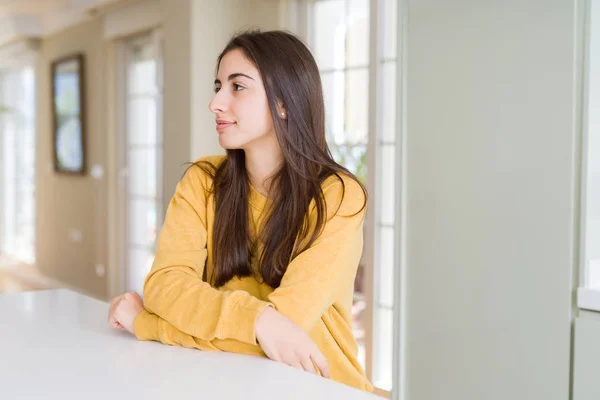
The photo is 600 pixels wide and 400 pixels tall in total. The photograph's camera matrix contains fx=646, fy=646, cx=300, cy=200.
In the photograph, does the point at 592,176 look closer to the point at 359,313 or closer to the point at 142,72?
the point at 359,313

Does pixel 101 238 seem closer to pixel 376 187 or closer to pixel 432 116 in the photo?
pixel 376 187

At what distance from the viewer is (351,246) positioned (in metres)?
1.33

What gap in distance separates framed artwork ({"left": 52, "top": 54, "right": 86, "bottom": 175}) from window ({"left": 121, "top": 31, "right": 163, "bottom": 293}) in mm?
661

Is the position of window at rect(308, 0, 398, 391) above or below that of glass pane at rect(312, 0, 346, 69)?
below

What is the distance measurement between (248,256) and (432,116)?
104 centimetres

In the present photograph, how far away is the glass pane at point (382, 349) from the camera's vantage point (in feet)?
9.95

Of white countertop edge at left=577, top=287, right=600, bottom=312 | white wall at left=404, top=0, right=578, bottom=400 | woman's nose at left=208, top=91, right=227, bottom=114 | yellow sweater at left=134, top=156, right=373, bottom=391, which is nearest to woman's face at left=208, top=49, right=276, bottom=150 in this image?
woman's nose at left=208, top=91, right=227, bottom=114

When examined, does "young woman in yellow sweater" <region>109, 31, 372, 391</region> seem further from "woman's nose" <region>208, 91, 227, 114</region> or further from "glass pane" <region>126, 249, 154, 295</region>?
"glass pane" <region>126, 249, 154, 295</region>

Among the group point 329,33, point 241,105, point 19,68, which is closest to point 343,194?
point 241,105

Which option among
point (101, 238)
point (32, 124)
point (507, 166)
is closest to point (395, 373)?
point (507, 166)

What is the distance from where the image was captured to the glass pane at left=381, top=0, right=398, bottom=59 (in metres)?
2.96

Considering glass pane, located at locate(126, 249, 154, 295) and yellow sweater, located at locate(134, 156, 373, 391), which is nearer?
yellow sweater, located at locate(134, 156, 373, 391)

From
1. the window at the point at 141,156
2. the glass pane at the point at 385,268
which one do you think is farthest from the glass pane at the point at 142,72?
the glass pane at the point at 385,268

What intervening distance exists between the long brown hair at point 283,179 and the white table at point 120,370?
12.1 inches
